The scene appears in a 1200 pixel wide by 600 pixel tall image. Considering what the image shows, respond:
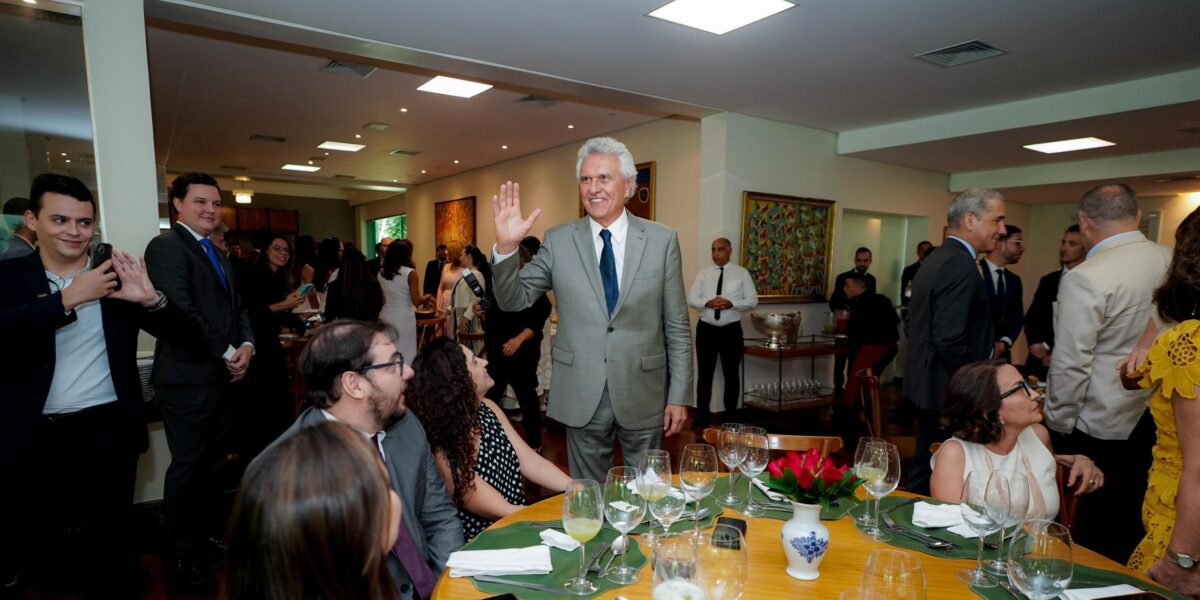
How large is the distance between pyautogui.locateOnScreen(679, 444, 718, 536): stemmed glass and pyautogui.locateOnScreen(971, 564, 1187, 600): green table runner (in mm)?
611

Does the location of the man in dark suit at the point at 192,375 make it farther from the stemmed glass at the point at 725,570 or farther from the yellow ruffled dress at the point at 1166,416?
the yellow ruffled dress at the point at 1166,416

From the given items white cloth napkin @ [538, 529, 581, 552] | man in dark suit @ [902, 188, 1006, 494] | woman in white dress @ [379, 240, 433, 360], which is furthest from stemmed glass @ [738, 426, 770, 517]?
woman in white dress @ [379, 240, 433, 360]

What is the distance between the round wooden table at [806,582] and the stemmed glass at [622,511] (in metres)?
0.04

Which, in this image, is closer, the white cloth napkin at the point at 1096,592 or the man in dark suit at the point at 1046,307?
the white cloth napkin at the point at 1096,592

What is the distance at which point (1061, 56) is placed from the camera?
154 inches

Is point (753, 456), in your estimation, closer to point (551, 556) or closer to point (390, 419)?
point (551, 556)

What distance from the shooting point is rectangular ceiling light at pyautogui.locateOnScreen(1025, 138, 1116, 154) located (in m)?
5.72

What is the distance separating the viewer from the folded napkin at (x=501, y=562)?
1330 mm

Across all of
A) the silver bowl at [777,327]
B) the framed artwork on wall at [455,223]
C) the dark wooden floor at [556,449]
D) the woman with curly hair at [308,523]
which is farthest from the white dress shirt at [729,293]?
the framed artwork on wall at [455,223]

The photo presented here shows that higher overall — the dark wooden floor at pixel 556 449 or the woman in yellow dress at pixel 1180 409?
the woman in yellow dress at pixel 1180 409

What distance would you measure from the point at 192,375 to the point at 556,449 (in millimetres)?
2649

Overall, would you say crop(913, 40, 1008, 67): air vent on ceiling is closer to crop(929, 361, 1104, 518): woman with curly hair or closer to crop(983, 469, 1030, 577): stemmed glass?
crop(929, 361, 1104, 518): woman with curly hair

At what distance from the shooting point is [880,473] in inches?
62.0

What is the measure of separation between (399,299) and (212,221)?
3082 mm
